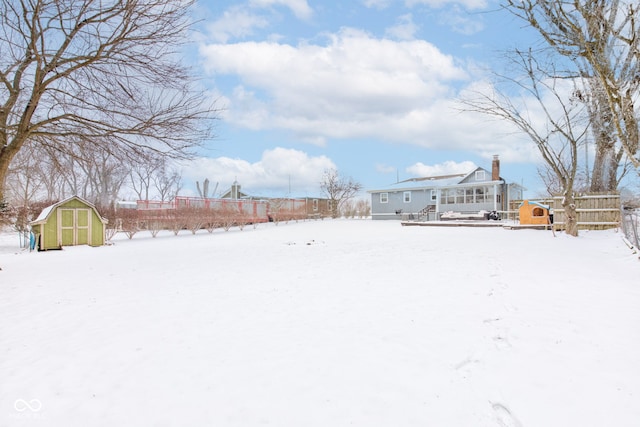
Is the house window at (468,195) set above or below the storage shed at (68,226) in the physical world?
above

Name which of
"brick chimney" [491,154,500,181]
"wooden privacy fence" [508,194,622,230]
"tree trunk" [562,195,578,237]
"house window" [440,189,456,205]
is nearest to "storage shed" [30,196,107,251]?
"tree trunk" [562,195,578,237]

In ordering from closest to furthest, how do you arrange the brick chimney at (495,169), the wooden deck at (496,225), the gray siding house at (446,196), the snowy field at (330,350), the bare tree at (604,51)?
1. the snowy field at (330,350)
2. the bare tree at (604,51)
3. the wooden deck at (496,225)
4. the brick chimney at (495,169)
5. the gray siding house at (446,196)

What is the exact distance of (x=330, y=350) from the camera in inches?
133

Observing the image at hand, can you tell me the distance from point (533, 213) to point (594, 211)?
2563 mm

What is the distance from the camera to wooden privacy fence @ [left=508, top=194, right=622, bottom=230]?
14242mm

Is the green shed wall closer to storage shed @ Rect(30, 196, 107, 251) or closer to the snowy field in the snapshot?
storage shed @ Rect(30, 196, 107, 251)

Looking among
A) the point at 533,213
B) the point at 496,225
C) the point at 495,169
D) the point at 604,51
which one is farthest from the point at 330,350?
the point at 495,169

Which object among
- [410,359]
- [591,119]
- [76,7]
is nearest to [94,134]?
[76,7]

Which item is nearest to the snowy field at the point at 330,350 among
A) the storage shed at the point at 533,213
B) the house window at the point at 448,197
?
the storage shed at the point at 533,213

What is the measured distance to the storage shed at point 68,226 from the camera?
1298cm

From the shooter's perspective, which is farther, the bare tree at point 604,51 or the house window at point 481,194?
the house window at point 481,194

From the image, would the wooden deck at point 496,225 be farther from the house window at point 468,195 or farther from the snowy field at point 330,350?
the snowy field at point 330,350

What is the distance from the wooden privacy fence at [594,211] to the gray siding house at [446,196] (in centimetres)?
1011

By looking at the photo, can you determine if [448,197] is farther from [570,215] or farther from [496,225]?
[570,215]
